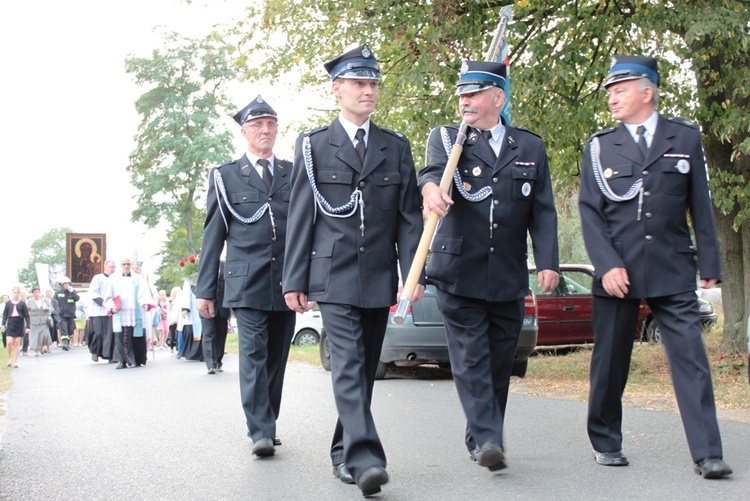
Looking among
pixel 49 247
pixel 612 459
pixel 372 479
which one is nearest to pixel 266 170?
pixel 372 479

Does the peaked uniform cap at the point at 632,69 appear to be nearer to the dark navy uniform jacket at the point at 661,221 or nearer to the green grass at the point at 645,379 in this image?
the dark navy uniform jacket at the point at 661,221

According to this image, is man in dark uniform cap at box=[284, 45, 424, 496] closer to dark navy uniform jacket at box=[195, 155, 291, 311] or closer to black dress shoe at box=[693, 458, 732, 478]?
dark navy uniform jacket at box=[195, 155, 291, 311]

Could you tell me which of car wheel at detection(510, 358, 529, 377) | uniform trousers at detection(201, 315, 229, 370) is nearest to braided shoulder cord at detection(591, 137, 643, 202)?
car wheel at detection(510, 358, 529, 377)

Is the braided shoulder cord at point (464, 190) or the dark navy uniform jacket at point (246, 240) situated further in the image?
the dark navy uniform jacket at point (246, 240)

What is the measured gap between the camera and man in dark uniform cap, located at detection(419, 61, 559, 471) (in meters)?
5.89

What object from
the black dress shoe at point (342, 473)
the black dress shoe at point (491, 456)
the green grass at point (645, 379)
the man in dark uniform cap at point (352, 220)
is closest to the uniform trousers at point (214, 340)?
the green grass at point (645, 379)

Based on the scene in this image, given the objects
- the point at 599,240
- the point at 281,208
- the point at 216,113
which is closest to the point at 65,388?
the point at 281,208

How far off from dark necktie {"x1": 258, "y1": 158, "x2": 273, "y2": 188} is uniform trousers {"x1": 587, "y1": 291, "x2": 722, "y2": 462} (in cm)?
252

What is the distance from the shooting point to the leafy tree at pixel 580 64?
12438 millimetres

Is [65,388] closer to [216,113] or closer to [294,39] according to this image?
[294,39]

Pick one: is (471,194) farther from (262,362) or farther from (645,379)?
(645,379)

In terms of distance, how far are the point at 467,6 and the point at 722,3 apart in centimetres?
307

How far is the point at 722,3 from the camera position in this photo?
11.9 m

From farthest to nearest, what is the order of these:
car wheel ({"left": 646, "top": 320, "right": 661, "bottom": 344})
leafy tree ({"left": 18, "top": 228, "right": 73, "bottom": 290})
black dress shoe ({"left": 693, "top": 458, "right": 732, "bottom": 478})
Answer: leafy tree ({"left": 18, "top": 228, "right": 73, "bottom": 290}) → car wheel ({"left": 646, "top": 320, "right": 661, "bottom": 344}) → black dress shoe ({"left": 693, "top": 458, "right": 732, "bottom": 478})
